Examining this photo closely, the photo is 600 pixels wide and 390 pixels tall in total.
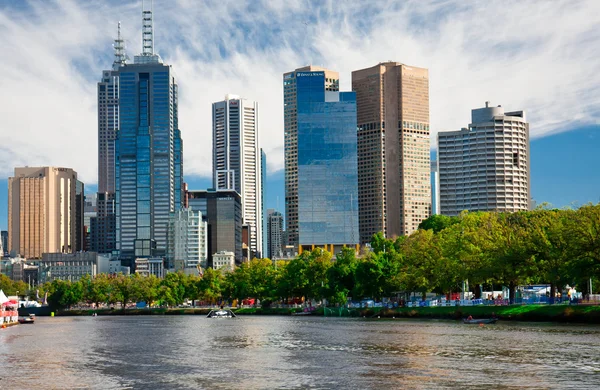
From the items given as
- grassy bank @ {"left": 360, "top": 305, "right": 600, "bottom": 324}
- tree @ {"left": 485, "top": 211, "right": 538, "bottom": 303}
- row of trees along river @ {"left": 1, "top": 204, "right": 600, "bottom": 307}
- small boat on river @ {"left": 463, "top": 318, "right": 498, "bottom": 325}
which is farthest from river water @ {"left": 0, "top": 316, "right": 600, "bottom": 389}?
tree @ {"left": 485, "top": 211, "right": 538, "bottom": 303}

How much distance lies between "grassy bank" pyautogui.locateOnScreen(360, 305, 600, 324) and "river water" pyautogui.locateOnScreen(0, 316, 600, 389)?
6.99 m

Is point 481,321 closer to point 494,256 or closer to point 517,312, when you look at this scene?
point 517,312

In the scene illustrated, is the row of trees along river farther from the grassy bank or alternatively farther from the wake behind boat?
the wake behind boat

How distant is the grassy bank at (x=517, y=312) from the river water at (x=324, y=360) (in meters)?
6.99

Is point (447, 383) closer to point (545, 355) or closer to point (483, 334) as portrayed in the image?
point (545, 355)

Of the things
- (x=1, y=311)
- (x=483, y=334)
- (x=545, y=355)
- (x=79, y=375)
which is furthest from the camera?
(x=1, y=311)

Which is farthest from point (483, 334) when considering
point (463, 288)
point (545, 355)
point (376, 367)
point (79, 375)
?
point (463, 288)

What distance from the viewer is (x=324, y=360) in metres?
79.8

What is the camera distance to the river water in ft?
211

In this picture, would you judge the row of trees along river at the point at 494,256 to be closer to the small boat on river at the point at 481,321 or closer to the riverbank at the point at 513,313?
the riverbank at the point at 513,313

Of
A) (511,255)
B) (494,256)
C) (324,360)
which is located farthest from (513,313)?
(324,360)

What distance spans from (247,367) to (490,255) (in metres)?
84.0

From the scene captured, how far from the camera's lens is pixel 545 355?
77750mm

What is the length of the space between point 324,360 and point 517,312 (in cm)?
6476
